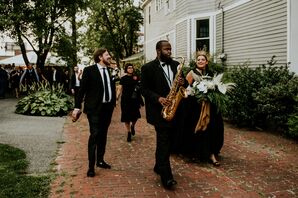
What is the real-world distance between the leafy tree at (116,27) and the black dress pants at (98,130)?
1625 inches

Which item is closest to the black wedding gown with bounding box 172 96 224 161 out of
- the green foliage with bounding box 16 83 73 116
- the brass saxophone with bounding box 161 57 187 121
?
the brass saxophone with bounding box 161 57 187 121

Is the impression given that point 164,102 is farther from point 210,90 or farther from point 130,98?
point 130,98

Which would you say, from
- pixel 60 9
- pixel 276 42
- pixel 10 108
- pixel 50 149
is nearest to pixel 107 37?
pixel 60 9

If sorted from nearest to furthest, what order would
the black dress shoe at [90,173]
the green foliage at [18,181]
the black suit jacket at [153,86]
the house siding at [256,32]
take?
the green foliage at [18,181] < the black suit jacket at [153,86] < the black dress shoe at [90,173] < the house siding at [256,32]

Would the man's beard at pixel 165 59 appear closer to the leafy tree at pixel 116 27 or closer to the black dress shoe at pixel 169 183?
the black dress shoe at pixel 169 183

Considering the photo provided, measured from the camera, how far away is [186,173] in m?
7.17

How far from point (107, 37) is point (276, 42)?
3964 cm

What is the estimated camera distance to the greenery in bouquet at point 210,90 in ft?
25.1

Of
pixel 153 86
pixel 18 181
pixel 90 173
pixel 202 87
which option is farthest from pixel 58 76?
pixel 153 86

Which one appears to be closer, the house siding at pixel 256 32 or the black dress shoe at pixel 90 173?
the black dress shoe at pixel 90 173

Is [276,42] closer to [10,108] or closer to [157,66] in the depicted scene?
[157,66]

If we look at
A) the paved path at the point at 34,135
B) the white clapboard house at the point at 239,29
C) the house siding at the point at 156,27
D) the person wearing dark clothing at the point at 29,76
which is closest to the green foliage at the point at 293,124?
the white clapboard house at the point at 239,29

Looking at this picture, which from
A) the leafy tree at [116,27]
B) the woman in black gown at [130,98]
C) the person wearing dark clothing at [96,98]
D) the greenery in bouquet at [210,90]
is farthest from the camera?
the leafy tree at [116,27]

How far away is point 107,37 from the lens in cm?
5156
